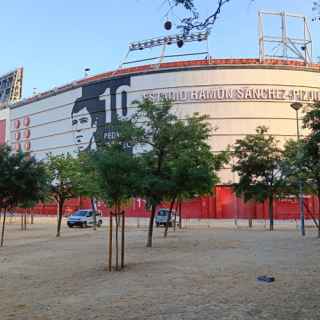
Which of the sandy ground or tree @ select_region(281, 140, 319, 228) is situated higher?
tree @ select_region(281, 140, 319, 228)

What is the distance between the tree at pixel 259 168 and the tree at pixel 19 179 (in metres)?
16.5

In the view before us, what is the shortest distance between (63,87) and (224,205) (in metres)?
41.0

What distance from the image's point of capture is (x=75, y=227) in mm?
48812

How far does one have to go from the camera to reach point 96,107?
8738cm

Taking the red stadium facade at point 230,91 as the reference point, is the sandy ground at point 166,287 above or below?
below

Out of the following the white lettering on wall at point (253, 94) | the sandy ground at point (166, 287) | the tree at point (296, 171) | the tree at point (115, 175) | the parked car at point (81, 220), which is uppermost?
the white lettering on wall at point (253, 94)

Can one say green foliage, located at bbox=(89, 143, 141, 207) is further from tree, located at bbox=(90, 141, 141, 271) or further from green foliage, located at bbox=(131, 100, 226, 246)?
green foliage, located at bbox=(131, 100, 226, 246)

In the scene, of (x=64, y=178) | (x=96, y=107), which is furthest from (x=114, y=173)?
(x=96, y=107)

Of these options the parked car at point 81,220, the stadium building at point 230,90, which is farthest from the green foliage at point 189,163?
the stadium building at point 230,90

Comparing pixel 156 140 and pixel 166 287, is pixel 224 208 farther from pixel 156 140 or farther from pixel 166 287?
pixel 166 287

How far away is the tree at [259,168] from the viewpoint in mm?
38062

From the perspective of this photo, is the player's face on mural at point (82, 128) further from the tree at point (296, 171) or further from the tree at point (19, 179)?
the tree at point (19, 179)

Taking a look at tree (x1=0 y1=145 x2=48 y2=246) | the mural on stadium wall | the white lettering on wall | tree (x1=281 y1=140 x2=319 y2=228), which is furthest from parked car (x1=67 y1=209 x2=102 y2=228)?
the mural on stadium wall

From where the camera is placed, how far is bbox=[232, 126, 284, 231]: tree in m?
38.1
